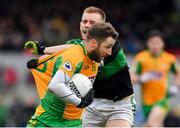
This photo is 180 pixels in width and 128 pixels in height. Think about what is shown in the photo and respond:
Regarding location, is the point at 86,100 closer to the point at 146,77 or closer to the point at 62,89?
the point at 62,89

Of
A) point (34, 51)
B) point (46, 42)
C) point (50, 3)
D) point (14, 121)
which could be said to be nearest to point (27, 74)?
point (46, 42)

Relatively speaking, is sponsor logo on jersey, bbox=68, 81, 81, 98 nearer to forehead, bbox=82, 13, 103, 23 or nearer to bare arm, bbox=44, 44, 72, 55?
bare arm, bbox=44, 44, 72, 55

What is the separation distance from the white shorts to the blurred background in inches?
289

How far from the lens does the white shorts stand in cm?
938

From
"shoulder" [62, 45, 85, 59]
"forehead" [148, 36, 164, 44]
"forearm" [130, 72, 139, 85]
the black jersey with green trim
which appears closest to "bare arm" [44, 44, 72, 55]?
"shoulder" [62, 45, 85, 59]

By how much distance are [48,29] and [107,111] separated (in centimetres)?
1192

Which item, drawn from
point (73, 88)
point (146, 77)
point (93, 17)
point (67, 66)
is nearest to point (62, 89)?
point (73, 88)

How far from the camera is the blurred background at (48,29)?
19.4 metres

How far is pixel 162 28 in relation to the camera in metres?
21.5

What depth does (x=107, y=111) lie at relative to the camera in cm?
949

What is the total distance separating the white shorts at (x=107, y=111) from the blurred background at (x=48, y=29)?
7338mm

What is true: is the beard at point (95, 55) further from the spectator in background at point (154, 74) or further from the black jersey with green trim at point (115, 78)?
the spectator in background at point (154, 74)

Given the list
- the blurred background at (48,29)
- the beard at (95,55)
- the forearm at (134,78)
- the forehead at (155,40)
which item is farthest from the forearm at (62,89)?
the blurred background at (48,29)

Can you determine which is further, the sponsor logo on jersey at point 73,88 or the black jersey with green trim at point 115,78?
the black jersey with green trim at point 115,78
